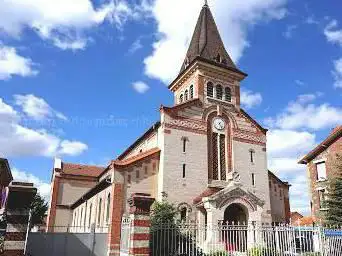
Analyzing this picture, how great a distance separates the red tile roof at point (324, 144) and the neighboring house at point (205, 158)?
3156 millimetres

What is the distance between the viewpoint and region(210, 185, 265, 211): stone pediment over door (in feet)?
74.2

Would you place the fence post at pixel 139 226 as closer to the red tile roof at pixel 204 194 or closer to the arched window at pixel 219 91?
the red tile roof at pixel 204 194

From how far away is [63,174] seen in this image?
40.3 meters

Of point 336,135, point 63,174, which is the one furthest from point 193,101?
point 63,174

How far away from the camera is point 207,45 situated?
3108 cm

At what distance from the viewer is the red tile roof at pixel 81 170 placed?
41.5 meters

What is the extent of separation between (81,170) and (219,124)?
2209cm

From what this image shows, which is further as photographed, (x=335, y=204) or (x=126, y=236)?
(x=335, y=204)

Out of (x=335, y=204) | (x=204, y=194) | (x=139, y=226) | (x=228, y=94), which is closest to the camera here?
A: (x=139, y=226)

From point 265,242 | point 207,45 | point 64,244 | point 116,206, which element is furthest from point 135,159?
point 207,45

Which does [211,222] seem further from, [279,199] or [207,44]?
[207,44]

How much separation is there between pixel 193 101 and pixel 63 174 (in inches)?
840

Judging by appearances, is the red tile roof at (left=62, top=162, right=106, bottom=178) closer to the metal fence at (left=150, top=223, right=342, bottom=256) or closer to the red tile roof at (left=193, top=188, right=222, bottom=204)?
the red tile roof at (left=193, top=188, right=222, bottom=204)

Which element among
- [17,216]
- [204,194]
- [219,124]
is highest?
[219,124]
